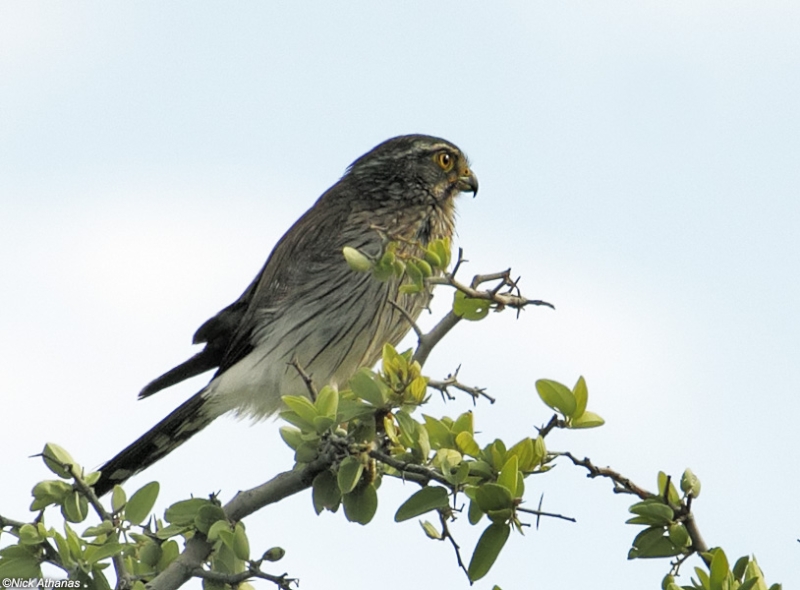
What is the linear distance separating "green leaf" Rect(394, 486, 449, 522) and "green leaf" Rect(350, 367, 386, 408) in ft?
0.94

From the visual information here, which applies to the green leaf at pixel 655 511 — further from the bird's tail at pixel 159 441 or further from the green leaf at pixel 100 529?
the bird's tail at pixel 159 441

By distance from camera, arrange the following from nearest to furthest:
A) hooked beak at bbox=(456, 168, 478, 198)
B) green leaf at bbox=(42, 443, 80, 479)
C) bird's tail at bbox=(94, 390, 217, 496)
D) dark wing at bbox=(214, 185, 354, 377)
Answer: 1. green leaf at bbox=(42, 443, 80, 479)
2. bird's tail at bbox=(94, 390, 217, 496)
3. dark wing at bbox=(214, 185, 354, 377)
4. hooked beak at bbox=(456, 168, 478, 198)

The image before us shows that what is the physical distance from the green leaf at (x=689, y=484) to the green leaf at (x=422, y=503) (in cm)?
68

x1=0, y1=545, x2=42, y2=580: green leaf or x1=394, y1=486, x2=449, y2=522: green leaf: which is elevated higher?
x1=394, y1=486, x2=449, y2=522: green leaf

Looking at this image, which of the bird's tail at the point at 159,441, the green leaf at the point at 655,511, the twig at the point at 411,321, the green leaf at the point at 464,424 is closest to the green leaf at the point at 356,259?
the twig at the point at 411,321

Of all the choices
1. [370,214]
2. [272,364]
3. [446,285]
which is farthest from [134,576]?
[370,214]

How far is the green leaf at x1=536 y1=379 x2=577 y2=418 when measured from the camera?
9.75ft

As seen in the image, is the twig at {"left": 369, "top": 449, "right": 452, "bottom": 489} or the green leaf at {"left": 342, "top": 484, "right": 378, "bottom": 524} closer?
the twig at {"left": 369, "top": 449, "right": 452, "bottom": 489}

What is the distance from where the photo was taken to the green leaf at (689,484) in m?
3.15

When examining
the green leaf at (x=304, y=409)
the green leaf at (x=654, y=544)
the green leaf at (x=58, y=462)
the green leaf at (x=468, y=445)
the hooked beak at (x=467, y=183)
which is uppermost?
the hooked beak at (x=467, y=183)

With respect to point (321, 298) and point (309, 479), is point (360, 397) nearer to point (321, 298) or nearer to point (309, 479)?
point (309, 479)

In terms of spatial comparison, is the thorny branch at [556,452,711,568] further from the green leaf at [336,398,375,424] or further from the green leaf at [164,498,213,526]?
the green leaf at [164,498,213,526]

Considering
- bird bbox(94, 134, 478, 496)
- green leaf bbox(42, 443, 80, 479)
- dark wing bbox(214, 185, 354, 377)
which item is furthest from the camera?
dark wing bbox(214, 185, 354, 377)

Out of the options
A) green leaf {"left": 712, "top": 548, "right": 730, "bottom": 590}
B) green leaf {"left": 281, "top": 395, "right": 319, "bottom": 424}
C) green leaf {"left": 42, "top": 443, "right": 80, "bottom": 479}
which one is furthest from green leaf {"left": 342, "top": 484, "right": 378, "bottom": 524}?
green leaf {"left": 712, "top": 548, "right": 730, "bottom": 590}
